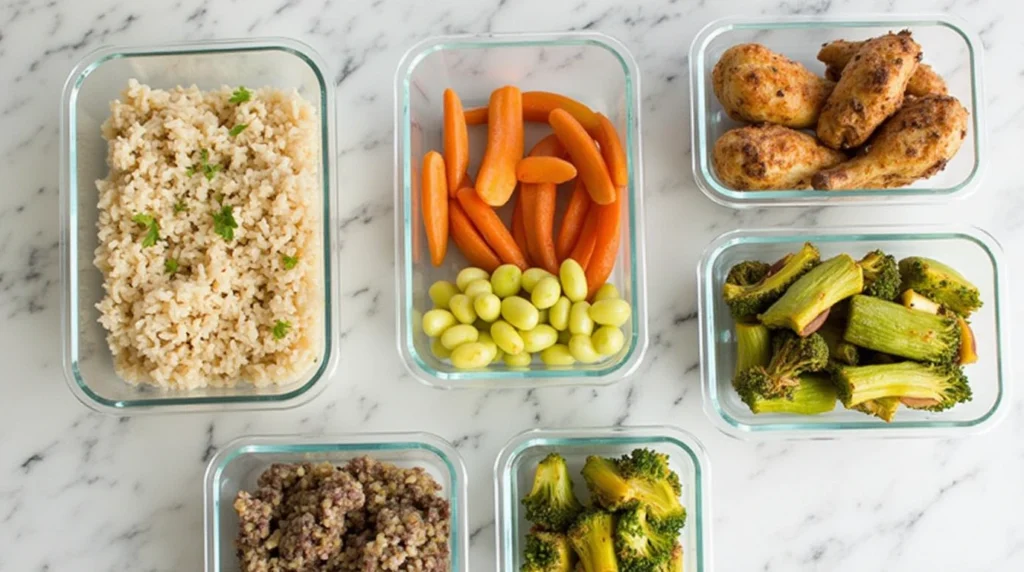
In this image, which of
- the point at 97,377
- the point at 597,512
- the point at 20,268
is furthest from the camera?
the point at 20,268

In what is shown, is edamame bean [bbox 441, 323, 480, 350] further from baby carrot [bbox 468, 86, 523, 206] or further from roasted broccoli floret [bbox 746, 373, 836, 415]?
roasted broccoli floret [bbox 746, 373, 836, 415]

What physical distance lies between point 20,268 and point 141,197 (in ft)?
1.63

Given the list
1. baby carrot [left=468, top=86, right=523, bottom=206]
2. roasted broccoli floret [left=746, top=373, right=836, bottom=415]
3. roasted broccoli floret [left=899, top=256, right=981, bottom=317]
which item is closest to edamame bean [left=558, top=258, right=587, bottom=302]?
baby carrot [left=468, top=86, right=523, bottom=206]

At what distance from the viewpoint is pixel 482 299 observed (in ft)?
6.30

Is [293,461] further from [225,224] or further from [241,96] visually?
[241,96]

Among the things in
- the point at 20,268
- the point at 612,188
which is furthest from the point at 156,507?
the point at 612,188

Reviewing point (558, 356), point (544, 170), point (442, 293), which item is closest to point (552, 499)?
point (558, 356)

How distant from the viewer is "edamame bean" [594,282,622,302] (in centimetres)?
198

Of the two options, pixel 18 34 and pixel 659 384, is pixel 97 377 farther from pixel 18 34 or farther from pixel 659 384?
pixel 659 384

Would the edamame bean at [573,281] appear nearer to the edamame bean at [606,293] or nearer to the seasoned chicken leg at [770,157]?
the edamame bean at [606,293]

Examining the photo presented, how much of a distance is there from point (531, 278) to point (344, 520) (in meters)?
0.67

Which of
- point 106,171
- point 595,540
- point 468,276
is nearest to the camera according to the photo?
point 595,540

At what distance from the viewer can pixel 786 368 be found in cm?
188

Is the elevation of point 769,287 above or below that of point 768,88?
below
